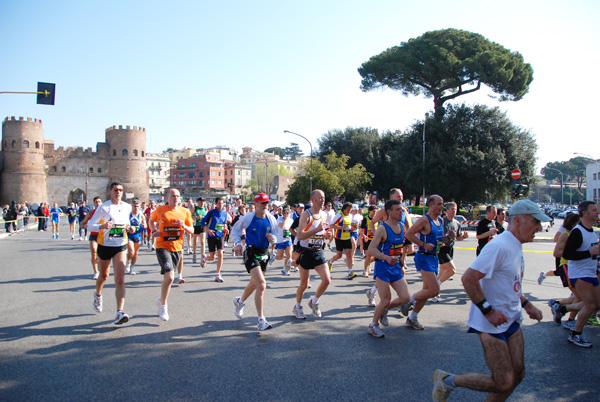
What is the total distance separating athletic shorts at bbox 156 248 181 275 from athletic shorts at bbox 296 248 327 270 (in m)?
1.89

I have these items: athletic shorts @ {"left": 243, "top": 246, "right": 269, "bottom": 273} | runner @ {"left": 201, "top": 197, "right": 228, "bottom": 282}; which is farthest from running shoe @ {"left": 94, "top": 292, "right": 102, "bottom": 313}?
runner @ {"left": 201, "top": 197, "right": 228, "bottom": 282}

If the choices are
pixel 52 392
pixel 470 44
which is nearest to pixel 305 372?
pixel 52 392

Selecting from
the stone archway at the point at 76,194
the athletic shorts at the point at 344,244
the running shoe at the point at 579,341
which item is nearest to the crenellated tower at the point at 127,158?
the stone archway at the point at 76,194

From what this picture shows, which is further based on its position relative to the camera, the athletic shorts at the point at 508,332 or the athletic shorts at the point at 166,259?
the athletic shorts at the point at 166,259

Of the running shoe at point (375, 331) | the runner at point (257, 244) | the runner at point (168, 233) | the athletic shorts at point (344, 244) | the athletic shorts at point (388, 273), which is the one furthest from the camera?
the athletic shorts at point (344, 244)

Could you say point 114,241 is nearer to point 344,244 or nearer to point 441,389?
point 441,389

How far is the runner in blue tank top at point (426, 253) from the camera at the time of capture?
604 cm

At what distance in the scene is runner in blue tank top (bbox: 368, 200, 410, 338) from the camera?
5.67 m

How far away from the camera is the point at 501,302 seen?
3.26 m

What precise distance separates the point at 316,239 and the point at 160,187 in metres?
135

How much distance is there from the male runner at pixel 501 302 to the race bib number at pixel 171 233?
466 cm

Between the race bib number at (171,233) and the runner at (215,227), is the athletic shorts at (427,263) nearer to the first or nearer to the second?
the race bib number at (171,233)

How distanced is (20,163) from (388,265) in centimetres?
8382

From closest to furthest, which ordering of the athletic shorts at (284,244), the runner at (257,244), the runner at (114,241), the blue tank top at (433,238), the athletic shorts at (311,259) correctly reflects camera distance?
the runner at (257,244), the runner at (114,241), the blue tank top at (433,238), the athletic shorts at (311,259), the athletic shorts at (284,244)
